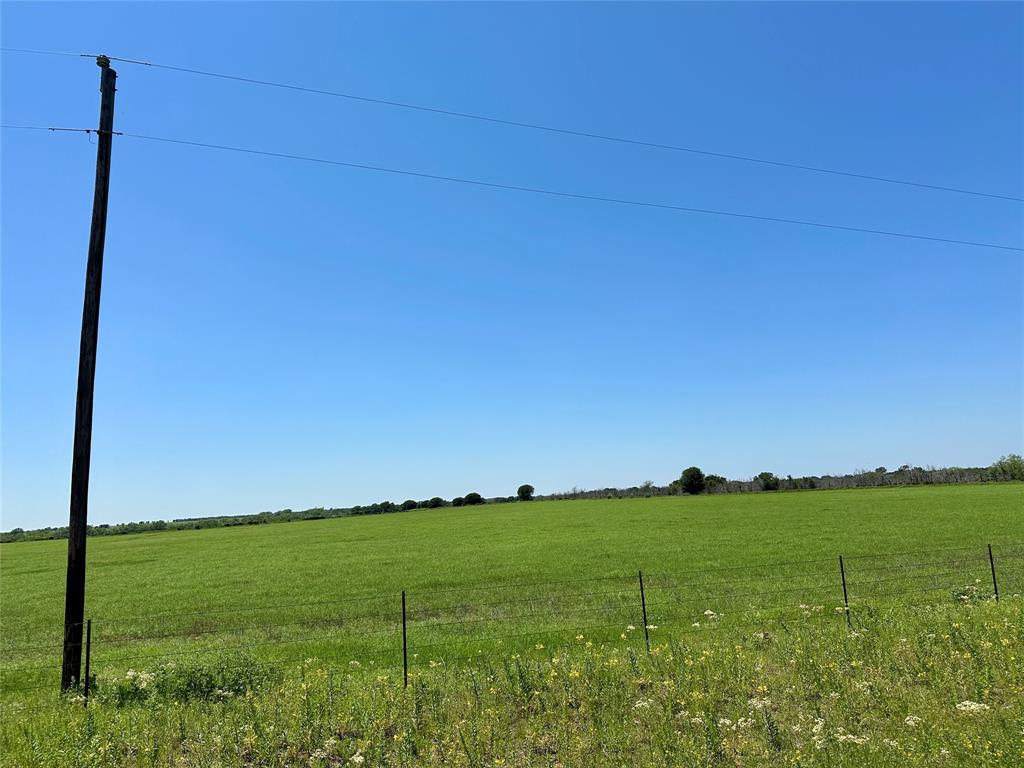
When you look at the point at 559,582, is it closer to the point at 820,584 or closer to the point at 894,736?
the point at 820,584

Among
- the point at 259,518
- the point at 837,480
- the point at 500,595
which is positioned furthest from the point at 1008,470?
the point at 259,518

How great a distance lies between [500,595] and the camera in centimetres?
2123

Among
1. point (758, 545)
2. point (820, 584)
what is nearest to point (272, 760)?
point (820, 584)

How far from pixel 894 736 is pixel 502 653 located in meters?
7.56

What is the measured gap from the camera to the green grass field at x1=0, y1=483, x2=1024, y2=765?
12.8 metres

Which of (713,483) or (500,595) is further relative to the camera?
(713,483)

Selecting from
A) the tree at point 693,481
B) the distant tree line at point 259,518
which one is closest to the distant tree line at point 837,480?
the tree at point 693,481

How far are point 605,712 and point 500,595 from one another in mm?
14113

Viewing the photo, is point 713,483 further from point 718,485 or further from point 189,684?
point 189,684

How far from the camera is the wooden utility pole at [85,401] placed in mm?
10407

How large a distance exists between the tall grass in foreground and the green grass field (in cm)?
29

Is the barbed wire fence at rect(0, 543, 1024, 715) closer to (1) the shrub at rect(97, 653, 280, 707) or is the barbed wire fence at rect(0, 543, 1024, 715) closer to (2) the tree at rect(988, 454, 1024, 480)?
(1) the shrub at rect(97, 653, 280, 707)

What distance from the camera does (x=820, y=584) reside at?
1914cm

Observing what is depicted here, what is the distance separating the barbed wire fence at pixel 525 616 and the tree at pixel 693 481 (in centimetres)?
10749
